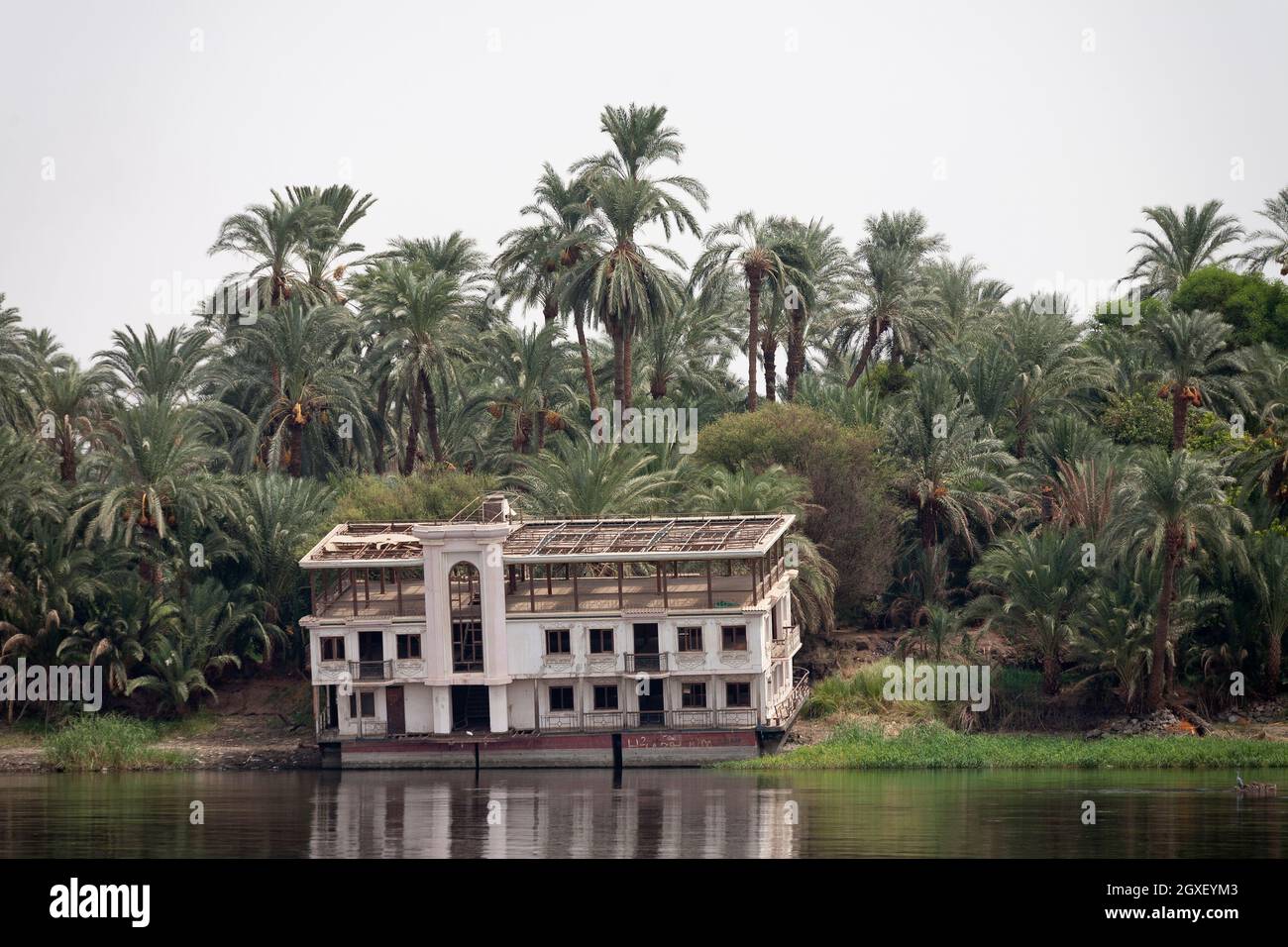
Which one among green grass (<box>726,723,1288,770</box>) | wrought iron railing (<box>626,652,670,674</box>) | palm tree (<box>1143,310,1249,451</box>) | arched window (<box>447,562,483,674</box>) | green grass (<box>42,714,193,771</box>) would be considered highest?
palm tree (<box>1143,310,1249,451</box>)

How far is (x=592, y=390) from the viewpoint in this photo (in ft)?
287

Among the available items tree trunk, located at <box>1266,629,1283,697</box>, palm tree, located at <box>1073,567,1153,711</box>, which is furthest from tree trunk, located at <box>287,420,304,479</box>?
tree trunk, located at <box>1266,629,1283,697</box>

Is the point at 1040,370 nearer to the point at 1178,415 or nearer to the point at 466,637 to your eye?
the point at 1178,415

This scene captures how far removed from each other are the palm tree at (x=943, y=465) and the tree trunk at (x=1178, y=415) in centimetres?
611

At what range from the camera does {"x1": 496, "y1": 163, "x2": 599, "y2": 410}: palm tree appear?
3388 inches

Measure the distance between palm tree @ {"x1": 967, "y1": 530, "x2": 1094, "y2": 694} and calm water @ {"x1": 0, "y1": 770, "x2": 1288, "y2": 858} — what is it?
21.8 ft

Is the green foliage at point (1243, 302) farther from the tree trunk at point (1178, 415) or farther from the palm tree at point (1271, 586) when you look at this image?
the palm tree at point (1271, 586)

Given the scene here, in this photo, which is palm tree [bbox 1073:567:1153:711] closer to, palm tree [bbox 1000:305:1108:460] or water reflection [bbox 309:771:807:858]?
water reflection [bbox 309:771:807:858]

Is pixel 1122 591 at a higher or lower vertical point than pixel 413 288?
lower

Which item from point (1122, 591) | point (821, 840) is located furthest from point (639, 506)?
point (821, 840)
